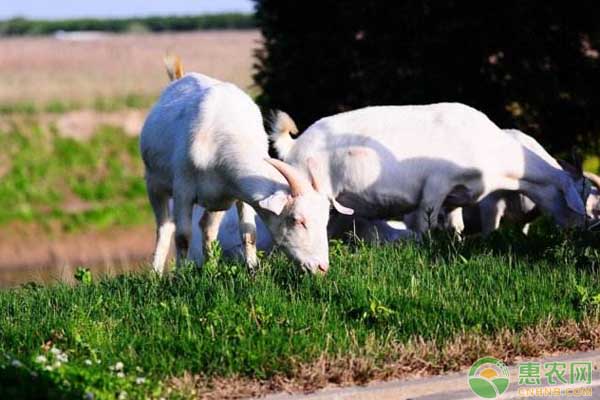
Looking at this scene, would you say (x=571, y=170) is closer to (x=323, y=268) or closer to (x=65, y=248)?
(x=323, y=268)

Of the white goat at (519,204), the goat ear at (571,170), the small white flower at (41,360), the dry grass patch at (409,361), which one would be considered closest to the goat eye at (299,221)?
the dry grass patch at (409,361)

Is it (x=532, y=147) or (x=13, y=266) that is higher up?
(x=532, y=147)

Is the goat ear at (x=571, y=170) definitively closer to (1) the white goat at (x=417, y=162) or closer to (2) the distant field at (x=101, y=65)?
(1) the white goat at (x=417, y=162)

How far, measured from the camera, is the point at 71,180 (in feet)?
96.1

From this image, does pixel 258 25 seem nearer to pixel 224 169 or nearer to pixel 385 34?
pixel 385 34

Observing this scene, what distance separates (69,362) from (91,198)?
21455 mm

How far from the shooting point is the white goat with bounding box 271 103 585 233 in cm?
1225

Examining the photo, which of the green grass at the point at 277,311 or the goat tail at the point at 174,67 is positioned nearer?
the green grass at the point at 277,311

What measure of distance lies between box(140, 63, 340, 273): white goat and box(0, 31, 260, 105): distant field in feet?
66.5

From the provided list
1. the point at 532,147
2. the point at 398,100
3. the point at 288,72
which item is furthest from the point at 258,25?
the point at 532,147

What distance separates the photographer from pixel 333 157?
12.3m

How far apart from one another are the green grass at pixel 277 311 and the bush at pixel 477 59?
5.18m

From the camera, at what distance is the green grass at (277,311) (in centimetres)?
785

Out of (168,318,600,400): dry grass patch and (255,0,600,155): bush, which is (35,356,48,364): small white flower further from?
(255,0,600,155): bush
